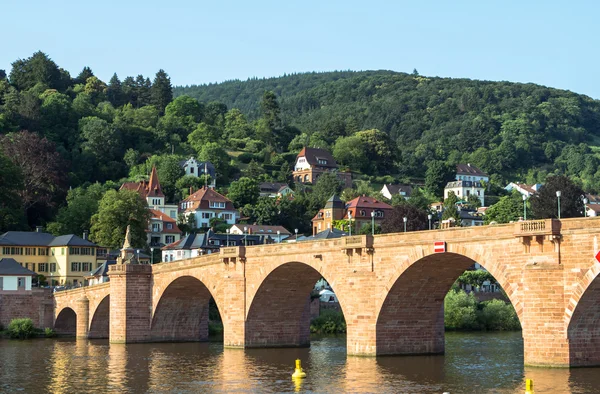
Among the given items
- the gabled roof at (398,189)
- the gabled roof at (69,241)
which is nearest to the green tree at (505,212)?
the gabled roof at (398,189)

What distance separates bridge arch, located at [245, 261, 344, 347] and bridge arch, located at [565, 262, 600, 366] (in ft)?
76.1

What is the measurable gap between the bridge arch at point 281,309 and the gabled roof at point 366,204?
8596 centimetres

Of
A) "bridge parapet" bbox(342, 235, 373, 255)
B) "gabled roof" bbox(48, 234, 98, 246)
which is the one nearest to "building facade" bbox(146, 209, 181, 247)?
"gabled roof" bbox(48, 234, 98, 246)

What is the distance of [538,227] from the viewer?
4672cm

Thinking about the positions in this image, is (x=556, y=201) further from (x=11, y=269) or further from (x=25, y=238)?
(x=25, y=238)

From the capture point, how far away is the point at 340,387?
1861 inches

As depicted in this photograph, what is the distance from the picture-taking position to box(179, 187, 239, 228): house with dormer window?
156m

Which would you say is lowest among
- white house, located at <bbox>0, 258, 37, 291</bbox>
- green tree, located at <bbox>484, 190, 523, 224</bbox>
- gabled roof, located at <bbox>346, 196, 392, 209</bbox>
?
white house, located at <bbox>0, 258, 37, 291</bbox>

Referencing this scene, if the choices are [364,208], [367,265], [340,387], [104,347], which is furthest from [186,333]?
[364,208]

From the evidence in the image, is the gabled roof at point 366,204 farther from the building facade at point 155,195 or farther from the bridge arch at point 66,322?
the bridge arch at point 66,322

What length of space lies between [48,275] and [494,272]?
78.0m

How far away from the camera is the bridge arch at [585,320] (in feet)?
146

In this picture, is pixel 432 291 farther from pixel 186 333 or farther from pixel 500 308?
pixel 500 308

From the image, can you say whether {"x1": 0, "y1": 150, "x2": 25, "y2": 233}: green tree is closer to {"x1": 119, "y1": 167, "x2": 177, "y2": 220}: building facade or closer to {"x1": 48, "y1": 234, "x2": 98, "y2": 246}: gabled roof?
{"x1": 48, "y1": 234, "x2": 98, "y2": 246}: gabled roof
